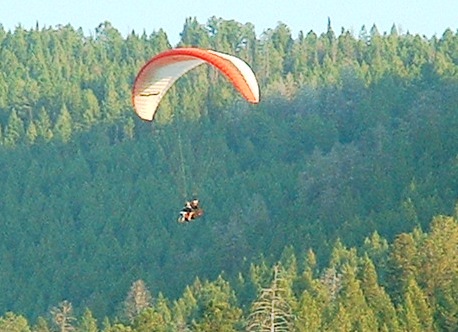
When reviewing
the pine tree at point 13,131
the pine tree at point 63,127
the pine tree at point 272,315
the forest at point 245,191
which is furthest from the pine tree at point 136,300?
the pine tree at point 13,131

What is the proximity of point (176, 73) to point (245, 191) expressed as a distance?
272ft

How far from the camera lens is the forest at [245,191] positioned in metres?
60.1

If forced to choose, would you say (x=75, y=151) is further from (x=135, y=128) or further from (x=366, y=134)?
(x=366, y=134)

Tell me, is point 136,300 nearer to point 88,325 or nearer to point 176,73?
point 88,325

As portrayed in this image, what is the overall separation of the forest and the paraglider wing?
18.8m

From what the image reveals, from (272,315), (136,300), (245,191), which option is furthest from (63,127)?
(272,315)

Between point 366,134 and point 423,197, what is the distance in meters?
31.3

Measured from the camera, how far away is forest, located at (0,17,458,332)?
6012 centimetres

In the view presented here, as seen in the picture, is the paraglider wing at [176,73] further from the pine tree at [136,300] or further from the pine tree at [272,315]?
the pine tree at [136,300]

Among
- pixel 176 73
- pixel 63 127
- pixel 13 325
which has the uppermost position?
pixel 63 127

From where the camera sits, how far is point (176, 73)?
29.7m

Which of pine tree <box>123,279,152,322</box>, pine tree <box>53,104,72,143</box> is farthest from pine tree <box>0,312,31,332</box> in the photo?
pine tree <box>53,104,72,143</box>

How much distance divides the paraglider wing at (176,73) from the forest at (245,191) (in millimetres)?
18761

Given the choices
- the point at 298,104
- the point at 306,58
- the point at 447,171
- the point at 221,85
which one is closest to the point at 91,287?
the point at 447,171
